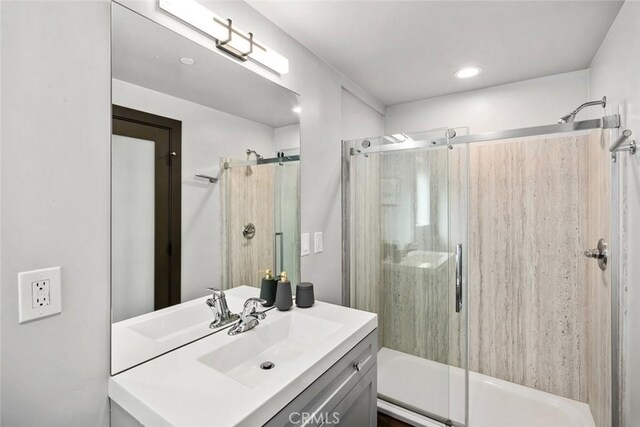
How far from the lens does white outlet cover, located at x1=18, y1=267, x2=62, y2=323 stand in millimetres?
767

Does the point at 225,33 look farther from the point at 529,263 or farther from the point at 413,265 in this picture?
the point at 529,263

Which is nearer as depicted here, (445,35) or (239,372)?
(239,372)

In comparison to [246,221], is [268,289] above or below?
below

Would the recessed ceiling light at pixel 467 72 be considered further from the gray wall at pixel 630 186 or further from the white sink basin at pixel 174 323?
the white sink basin at pixel 174 323

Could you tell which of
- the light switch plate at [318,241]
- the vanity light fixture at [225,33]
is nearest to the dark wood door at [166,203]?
the vanity light fixture at [225,33]

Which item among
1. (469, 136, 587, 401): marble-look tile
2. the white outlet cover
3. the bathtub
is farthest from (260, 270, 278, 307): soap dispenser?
(469, 136, 587, 401): marble-look tile

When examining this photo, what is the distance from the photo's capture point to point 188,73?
1223 millimetres

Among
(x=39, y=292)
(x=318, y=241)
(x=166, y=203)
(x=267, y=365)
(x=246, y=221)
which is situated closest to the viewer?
(x=39, y=292)

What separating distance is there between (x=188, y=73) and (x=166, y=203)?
1.74 feet

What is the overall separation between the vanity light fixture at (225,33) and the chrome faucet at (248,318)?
1.12 m

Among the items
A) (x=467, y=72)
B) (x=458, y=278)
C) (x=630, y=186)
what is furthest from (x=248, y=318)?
(x=467, y=72)

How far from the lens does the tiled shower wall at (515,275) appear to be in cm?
195

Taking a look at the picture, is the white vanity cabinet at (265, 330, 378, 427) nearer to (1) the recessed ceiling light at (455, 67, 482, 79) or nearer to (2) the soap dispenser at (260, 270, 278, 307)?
(2) the soap dispenser at (260, 270, 278, 307)

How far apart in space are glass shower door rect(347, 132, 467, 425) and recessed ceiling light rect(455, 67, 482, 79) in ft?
2.32
